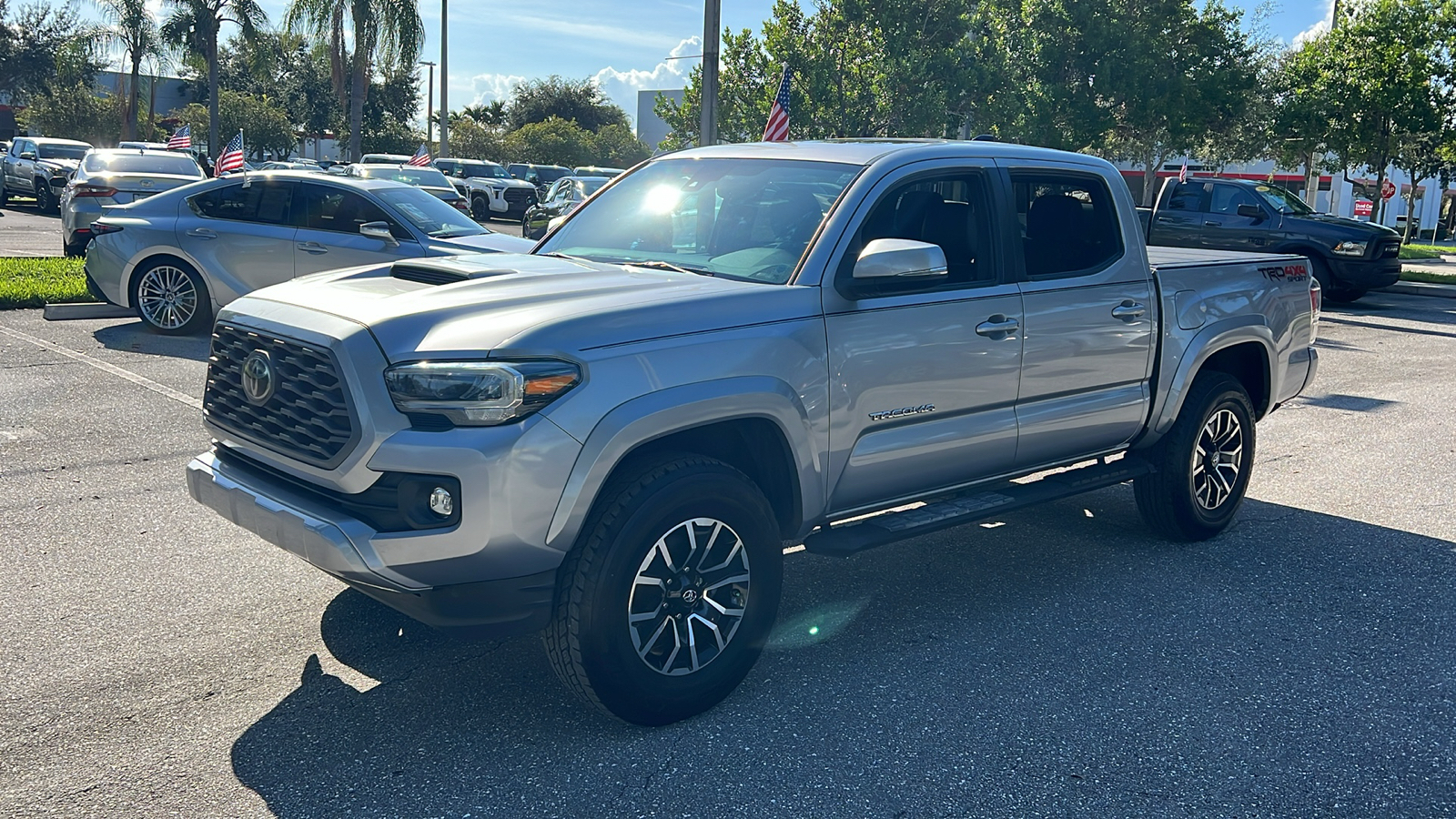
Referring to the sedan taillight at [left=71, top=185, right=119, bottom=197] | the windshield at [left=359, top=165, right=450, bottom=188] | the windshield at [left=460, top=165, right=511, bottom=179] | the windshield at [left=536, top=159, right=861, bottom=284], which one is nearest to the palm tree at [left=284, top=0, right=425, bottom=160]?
the windshield at [left=460, top=165, right=511, bottom=179]

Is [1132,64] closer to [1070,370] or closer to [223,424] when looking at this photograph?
[1070,370]

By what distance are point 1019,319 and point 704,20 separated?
13.7m

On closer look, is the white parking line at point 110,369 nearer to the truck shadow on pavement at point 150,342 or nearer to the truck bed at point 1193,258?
the truck shadow on pavement at point 150,342

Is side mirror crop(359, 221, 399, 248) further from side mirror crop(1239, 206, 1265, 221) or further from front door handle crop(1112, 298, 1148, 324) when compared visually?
side mirror crop(1239, 206, 1265, 221)

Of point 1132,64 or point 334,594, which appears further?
point 1132,64

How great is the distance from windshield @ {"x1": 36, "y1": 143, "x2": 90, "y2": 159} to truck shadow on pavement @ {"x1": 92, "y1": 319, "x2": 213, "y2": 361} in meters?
22.9

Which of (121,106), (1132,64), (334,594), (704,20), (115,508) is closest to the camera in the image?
(334,594)

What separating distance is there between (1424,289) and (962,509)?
20.8m

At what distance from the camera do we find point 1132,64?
26906 mm

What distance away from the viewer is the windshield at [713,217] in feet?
14.7

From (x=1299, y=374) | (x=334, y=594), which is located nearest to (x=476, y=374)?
(x=334, y=594)

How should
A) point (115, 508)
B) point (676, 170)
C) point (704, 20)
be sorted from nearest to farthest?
point (676, 170) → point (115, 508) → point (704, 20)

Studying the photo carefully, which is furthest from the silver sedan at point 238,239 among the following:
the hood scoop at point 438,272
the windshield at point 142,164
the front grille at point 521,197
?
the front grille at point 521,197

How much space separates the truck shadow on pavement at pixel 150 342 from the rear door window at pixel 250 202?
1141 millimetres
